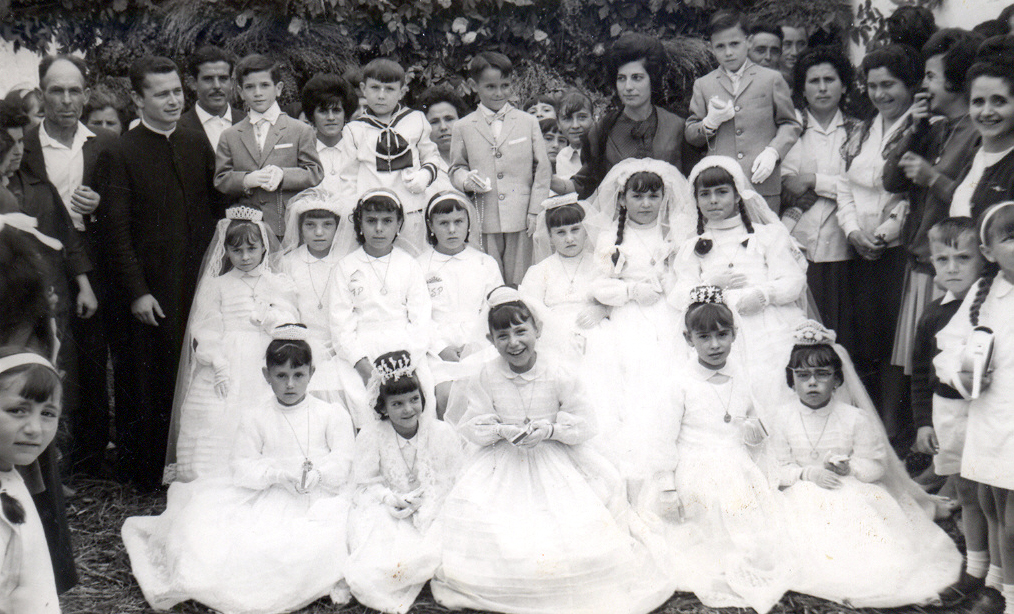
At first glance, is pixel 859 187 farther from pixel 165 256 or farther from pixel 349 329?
pixel 165 256

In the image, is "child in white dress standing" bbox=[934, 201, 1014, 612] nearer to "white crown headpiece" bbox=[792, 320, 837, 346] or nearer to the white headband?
"white crown headpiece" bbox=[792, 320, 837, 346]

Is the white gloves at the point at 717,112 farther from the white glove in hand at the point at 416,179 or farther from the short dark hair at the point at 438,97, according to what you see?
the short dark hair at the point at 438,97

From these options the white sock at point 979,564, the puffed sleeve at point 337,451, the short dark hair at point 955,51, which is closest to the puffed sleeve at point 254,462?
the puffed sleeve at point 337,451

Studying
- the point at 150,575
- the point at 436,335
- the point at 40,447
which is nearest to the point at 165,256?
the point at 436,335

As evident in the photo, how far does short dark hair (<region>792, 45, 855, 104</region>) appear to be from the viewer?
5.88 m

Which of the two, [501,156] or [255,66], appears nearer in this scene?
[255,66]

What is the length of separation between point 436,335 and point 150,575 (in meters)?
2.07

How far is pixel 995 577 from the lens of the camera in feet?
12.2

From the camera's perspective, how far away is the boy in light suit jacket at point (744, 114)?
5.85m

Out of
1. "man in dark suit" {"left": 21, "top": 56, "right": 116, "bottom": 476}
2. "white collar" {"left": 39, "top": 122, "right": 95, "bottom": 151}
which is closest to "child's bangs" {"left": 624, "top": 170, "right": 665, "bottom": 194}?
"man in dark suit" {"left": 21, "top": 56, "right": 116, "bottom": 476}

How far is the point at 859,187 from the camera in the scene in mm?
5664

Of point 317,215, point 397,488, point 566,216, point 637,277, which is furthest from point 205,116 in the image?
point 397,488

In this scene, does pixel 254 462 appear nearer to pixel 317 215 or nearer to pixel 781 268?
pixel 317 215

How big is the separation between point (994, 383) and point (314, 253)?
3746 millimetres
